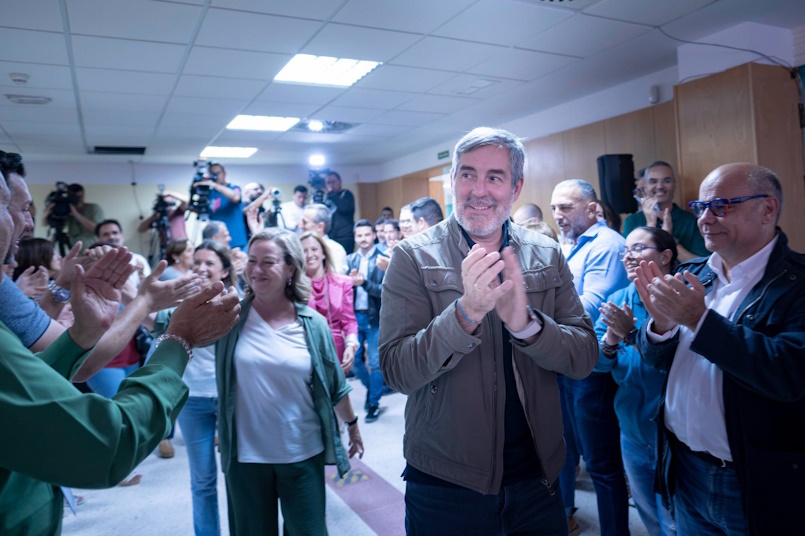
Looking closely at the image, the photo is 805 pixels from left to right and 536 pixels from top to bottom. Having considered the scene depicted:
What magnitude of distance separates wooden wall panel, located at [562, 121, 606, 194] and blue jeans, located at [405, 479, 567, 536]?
4919 mm

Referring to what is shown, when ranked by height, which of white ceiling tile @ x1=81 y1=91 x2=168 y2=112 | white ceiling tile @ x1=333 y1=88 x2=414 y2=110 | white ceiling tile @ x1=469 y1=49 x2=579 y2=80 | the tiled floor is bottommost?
the tiled floor

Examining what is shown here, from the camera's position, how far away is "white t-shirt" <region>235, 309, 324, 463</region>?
6.34ft

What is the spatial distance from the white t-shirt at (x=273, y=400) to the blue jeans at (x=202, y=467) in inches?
20.8

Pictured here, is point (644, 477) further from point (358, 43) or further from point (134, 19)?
point (134, 19)

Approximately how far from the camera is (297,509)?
191 cm

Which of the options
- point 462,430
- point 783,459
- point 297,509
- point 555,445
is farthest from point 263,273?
point 783,459

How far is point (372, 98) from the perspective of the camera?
5.45 m

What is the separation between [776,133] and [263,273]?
12.6 feet

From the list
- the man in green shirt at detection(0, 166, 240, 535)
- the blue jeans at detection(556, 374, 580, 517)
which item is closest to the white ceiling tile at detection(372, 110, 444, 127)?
the blue jeans at detection(556, 374, 580, 517)

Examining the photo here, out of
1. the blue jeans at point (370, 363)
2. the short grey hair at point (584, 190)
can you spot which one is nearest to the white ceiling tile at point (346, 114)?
the blue jeans at point (370, 363)

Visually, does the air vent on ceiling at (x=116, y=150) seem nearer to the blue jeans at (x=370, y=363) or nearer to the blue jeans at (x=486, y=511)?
the blue jeans at (x=370, y=363)

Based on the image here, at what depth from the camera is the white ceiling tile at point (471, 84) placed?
493cm

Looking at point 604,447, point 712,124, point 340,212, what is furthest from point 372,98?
point 604,447

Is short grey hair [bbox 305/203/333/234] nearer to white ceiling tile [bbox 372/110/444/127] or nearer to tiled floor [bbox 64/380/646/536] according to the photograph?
tiled floor [bbox 64/380/646/536]
